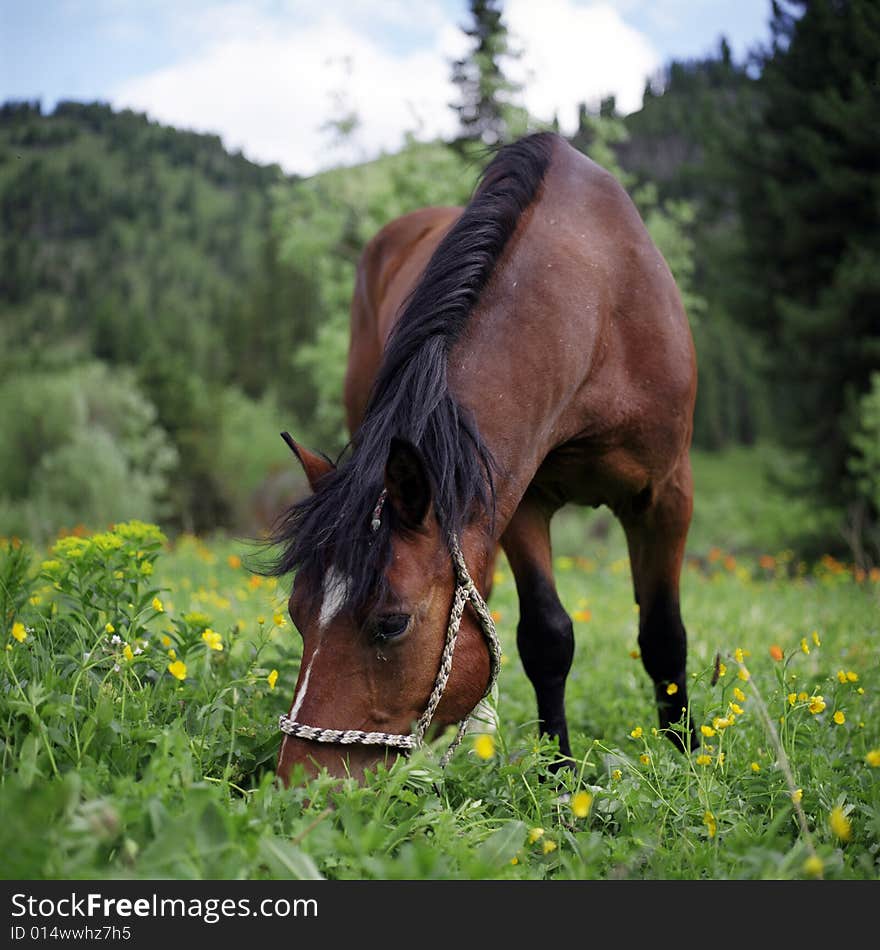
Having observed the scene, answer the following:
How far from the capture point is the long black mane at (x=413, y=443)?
7.12ft

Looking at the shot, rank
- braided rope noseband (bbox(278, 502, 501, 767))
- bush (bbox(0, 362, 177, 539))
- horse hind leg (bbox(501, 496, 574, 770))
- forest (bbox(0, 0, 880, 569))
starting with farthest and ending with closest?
bush (bbox(0, 362, 177, 539)) < forest (bbox(0, 0, 880, 569)) < horse hind leg (bbox(501, 496, 574, 770)) < braided rope noseband (bbox(278, 502, 501, 767))

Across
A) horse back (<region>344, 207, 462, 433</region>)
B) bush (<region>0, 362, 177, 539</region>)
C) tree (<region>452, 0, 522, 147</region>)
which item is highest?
tree (<region>452, 0, 522, 147</region>)

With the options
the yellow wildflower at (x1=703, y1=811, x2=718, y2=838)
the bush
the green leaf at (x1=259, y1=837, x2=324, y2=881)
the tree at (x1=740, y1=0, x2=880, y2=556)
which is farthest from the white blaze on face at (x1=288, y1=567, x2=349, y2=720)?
the bush

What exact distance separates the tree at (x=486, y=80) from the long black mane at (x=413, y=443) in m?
11.1

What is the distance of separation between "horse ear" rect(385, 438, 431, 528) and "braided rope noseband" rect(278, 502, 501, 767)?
0.05 metres

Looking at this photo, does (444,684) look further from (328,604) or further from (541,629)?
(541,629)

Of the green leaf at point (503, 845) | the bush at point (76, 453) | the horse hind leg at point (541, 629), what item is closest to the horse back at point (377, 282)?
the horse hind leg at point (541, 629)

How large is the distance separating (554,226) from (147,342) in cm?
4031

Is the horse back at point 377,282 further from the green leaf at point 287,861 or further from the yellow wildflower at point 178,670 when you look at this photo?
the green leaf at point 287,861

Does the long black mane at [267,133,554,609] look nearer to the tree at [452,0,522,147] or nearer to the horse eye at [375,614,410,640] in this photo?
the horse eye at [375,614,410,640]

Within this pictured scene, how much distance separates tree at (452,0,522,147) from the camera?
1334 cm

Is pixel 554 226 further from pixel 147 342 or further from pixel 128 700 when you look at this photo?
pixel 147 342
